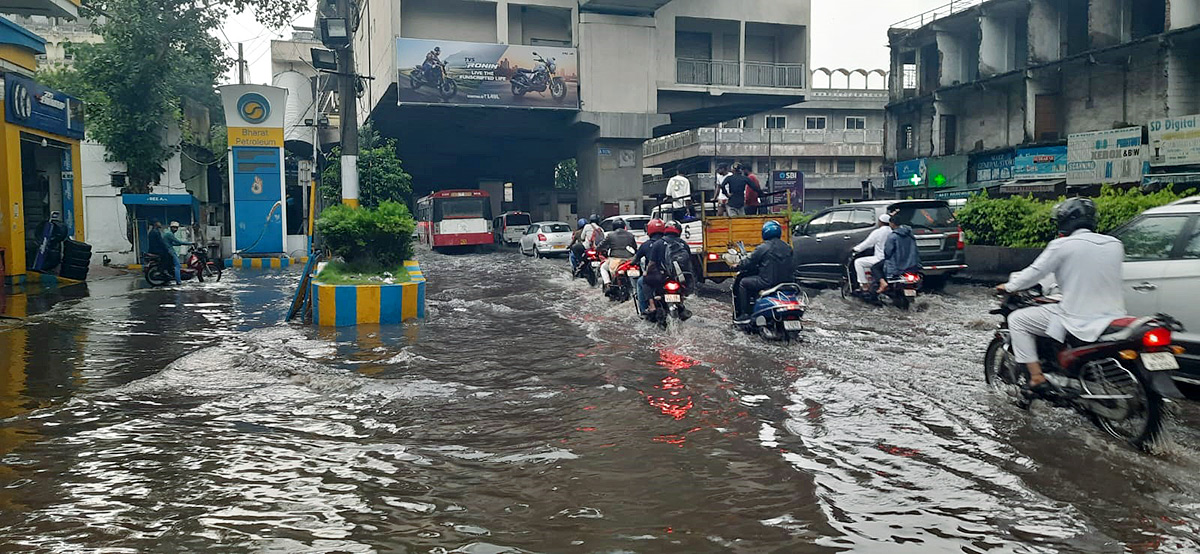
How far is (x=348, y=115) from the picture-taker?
14.0 m

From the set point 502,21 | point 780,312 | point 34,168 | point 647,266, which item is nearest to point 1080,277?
point 780,312

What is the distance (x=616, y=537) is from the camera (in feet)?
13.0

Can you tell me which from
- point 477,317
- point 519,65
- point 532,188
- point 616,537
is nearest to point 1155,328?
point 616,537

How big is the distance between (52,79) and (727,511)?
45.9 m

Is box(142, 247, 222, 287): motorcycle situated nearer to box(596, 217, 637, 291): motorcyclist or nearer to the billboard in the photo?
box(596, 217, 637, 291): motorcyclist

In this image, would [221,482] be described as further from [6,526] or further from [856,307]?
[856,307]

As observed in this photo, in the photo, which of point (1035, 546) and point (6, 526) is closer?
point (1035, 546)

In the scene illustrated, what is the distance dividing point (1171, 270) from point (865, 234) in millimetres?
8651

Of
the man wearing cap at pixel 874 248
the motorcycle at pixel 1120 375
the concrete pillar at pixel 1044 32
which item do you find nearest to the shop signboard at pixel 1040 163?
the concrete pillar at pixel 1044 32

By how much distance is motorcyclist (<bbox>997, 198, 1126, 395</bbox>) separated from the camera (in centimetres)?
554

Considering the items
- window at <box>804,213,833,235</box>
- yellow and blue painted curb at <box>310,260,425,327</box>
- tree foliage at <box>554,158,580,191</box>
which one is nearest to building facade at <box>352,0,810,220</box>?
window at <box>804,213,833,235</box>

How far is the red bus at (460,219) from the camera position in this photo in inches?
1426

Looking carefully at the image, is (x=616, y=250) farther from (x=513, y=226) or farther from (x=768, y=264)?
(x=513, y=226)

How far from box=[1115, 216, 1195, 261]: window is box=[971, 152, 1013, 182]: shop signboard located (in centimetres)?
2745
